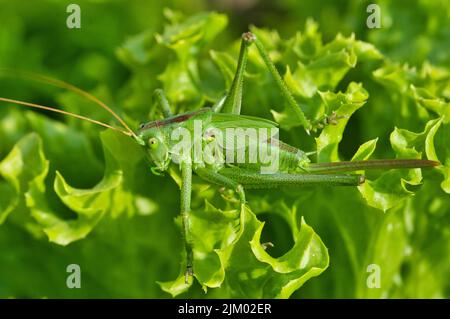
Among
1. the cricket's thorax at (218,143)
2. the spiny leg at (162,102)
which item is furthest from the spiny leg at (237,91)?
the spiny leg at (162,102)

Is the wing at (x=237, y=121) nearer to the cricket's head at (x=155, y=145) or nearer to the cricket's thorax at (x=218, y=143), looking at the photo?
the cricket's thorax at (x=218, y=143)

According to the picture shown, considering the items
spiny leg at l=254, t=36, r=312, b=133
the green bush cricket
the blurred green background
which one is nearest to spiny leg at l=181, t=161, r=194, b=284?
the green bush cricket

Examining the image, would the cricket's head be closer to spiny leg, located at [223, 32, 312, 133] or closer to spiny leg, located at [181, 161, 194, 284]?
spiny leg, located at [181, 161, 194, 284]

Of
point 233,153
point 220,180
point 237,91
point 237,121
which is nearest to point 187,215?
point 220,180

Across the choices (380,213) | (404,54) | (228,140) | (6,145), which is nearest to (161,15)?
(6,145)
